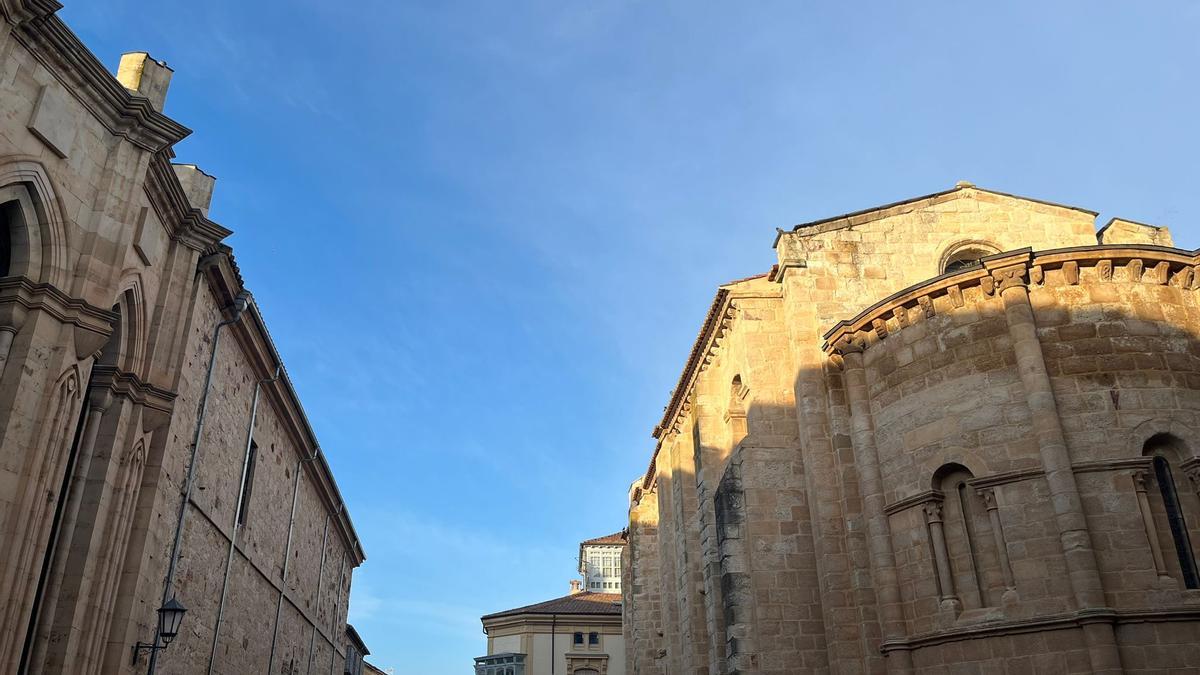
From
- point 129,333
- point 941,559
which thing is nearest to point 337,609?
point 129,333

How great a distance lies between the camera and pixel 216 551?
15562 mm

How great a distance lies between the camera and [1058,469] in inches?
524

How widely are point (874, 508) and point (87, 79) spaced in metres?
13.3

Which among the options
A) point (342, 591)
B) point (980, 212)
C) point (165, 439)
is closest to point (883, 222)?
point (980, 212)

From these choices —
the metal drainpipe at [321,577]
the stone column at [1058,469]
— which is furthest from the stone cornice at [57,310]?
the metal drainpipe at [321,577]

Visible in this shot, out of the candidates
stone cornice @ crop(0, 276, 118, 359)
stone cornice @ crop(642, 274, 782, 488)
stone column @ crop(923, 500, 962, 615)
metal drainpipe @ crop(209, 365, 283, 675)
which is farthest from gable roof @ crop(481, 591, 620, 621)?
stone cornice @ crop(0, 276, 118, 359)

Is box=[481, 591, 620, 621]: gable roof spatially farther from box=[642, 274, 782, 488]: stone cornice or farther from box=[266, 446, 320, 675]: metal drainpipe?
box=[266, 446, 320, 675]: metal drainpipe

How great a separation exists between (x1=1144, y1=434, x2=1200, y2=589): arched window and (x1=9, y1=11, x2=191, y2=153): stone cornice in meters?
14.6

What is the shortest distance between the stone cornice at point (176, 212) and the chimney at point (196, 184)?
45 cm

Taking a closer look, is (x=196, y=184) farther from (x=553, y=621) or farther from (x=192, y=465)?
(x=553, y=621)

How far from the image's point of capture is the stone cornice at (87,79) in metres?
9.48

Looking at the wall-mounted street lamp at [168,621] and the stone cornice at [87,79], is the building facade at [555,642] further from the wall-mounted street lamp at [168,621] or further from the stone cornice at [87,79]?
the stone cornice at [87,79]

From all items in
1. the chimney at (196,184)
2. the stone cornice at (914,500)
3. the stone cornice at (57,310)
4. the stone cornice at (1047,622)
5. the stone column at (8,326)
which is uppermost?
the chimney at (196,184)

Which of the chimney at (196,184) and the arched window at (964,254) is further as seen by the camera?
the arched window at (964,254)
